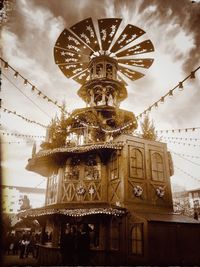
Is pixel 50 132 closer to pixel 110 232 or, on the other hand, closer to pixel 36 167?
pixel 36 167

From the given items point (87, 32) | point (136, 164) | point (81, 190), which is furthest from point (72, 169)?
point (87, 32)

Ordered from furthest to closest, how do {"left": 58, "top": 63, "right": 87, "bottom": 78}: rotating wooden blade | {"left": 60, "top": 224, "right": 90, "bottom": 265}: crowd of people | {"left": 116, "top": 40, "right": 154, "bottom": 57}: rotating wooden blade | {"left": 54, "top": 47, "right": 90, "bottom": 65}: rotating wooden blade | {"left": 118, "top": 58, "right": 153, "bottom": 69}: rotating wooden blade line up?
{"left": 58, "top": 63, "right": 87, "bottom": 78}: rotating wooden blade, {"left": 118, "top": 58, "right": 153, "bottom": 69}: rotating wooden blade, {"left": 54, "top": 47, "right": 90, "bottom": 65}: rotating wooden blade, {"left": 116, "top": 40, "right": 154, "bottom": 57}: rotating wooden blade, {"left": 60, "top": 224, "right": 90, "bottom": 265}: crowd of people

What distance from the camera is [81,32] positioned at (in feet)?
54.9

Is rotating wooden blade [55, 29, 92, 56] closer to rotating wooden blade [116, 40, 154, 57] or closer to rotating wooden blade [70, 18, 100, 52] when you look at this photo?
rotating wooden blade [70, 18, 100, 52]

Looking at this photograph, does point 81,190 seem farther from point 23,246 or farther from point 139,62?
point 139,62

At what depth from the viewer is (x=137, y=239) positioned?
1292 centimetres

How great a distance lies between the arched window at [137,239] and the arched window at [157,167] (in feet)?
12.2

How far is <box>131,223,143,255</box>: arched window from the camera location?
41.1 ft

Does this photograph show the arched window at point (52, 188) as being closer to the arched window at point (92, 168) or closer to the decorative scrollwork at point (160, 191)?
the arched window at point (92, 168)

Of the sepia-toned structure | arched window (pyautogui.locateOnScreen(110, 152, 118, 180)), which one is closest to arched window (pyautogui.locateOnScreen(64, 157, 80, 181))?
the sepia-toned structure

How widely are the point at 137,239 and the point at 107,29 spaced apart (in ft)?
46.9

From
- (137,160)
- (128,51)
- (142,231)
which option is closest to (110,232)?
(142,231)

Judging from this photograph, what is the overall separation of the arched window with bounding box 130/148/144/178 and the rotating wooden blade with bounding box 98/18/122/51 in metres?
8.62

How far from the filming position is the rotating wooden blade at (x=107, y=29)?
624 inches
